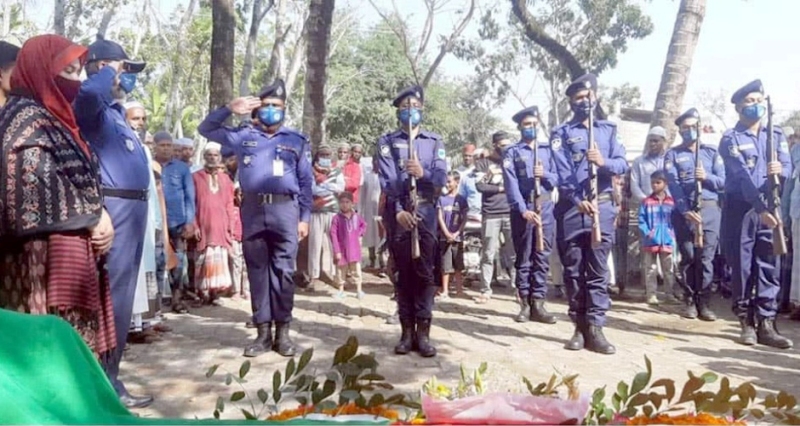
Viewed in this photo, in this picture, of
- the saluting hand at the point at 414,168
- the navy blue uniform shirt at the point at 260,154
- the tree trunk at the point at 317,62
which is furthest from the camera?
the tree trunk at the point at 317,62

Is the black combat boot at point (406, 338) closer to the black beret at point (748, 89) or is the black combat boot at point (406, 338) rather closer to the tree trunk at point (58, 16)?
the black beret at point (748, 89)

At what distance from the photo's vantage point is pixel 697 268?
→ 6.74m

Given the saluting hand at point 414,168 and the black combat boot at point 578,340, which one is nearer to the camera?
the saluting hand at point 414,168

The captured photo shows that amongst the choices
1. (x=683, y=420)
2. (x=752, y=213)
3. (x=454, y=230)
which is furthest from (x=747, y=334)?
(x=683, y=420)

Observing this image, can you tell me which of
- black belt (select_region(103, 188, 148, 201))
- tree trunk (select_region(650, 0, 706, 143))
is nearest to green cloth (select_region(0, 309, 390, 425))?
black belt (select_region(103, 188, 148, 201))

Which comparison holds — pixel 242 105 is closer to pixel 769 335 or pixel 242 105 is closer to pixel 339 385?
pixel 339 385

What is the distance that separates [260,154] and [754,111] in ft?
10.9

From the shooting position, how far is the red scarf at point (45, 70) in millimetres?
3008

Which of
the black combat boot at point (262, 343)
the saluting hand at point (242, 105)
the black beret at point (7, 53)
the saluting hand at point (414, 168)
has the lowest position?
the black combat boot at point (262, 343)

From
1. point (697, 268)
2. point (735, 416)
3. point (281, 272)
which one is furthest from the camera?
point (697, 268)

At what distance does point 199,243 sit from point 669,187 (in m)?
4.13

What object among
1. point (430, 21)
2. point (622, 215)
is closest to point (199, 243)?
point (622, 215)

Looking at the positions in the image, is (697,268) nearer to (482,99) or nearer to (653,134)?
(653,134)

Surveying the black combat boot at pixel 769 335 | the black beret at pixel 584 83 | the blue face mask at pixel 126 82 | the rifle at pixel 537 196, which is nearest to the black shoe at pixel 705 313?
the black combat boot at pixel 769 335
